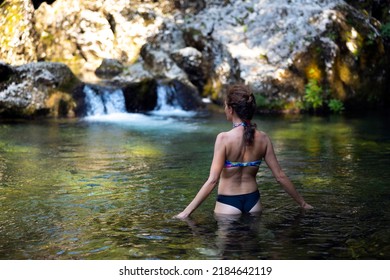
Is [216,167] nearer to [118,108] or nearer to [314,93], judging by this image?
[118,108]

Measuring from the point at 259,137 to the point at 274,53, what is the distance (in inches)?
698

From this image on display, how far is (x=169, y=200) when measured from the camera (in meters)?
8.13

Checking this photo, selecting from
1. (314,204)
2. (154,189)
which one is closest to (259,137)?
(314,204)

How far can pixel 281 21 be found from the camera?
2458 centimetres

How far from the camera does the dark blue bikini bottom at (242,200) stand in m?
6.60

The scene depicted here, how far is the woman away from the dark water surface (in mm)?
208

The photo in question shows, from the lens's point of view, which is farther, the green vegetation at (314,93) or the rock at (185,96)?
the rock at (185,96)

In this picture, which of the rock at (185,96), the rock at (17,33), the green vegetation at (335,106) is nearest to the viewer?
the green vegetation at (335,106)

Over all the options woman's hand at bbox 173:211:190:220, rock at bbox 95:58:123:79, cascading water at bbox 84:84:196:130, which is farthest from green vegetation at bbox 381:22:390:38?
woman's hand at bbox 173:211:190:220

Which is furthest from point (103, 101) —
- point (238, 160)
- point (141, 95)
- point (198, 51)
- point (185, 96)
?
point (238, 160)

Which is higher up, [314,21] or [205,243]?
[314,21]

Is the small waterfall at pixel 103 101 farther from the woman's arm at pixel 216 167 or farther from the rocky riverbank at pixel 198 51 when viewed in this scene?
the woman's arm at pixel 216 167

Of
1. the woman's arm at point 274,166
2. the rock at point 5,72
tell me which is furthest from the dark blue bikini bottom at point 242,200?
the rock at point 5,72

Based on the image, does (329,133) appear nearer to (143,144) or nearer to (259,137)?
(143,144)
